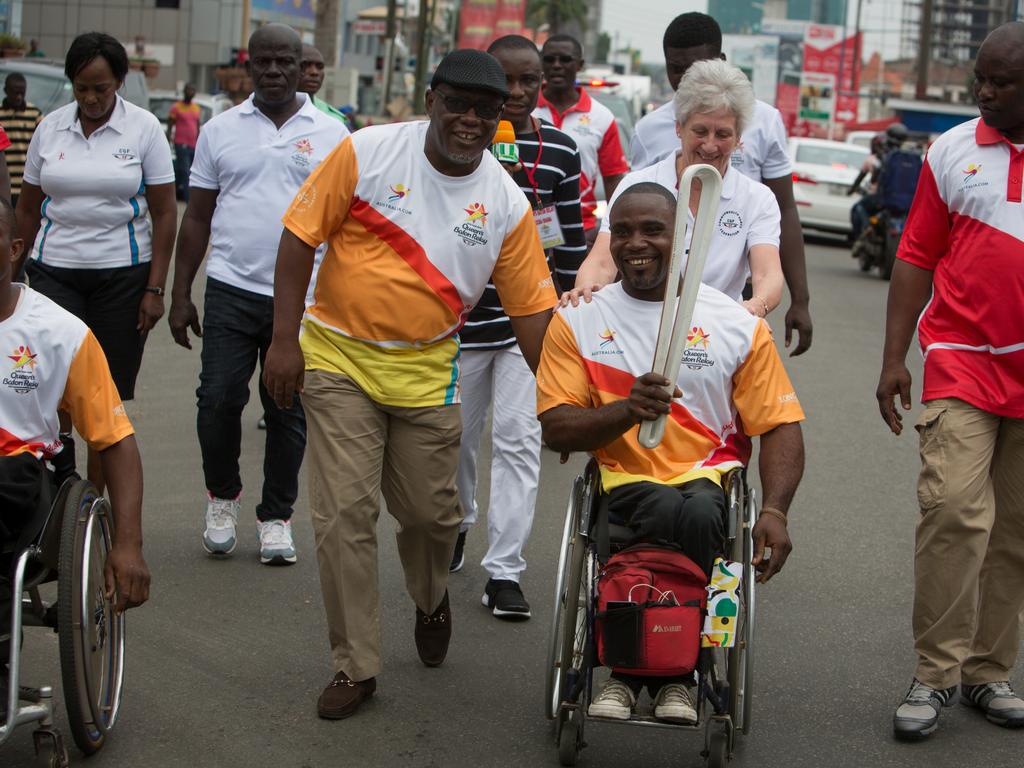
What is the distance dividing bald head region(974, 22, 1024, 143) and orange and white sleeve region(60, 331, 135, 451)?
9.15 feet

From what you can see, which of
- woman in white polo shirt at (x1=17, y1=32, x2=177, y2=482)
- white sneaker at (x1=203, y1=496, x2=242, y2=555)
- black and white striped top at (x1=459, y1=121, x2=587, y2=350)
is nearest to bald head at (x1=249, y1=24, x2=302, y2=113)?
woman in white polo shirt at (x1=17, y1=32, x2=177, y2=482)

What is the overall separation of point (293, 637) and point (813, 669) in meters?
1.86

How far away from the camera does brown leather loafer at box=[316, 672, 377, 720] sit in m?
5.04

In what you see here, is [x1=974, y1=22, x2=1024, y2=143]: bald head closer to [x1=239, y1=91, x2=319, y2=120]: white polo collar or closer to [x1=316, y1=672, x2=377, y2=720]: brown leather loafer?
[x1=316, y1=672, x2=377, y2=720]: brown leather loafer

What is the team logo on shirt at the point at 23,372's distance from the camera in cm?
457

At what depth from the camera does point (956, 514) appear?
511 centimetres

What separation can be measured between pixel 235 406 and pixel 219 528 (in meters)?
0.53

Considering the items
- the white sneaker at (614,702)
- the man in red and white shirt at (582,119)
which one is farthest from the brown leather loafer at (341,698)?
the man in red and white shirt at (582,119)

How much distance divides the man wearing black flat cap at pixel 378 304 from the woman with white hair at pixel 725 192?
1.59 ft

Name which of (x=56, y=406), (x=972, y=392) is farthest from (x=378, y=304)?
(x=972, y=392)

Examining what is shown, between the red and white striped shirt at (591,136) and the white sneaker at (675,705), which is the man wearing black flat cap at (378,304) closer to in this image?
the white sneaker at (675,705)

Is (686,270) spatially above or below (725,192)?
below

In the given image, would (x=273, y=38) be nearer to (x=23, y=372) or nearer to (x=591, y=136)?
(x=591, y=136)

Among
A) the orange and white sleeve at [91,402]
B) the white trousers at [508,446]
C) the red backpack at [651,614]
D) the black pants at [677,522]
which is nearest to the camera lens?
the red backpack at [651,614]
